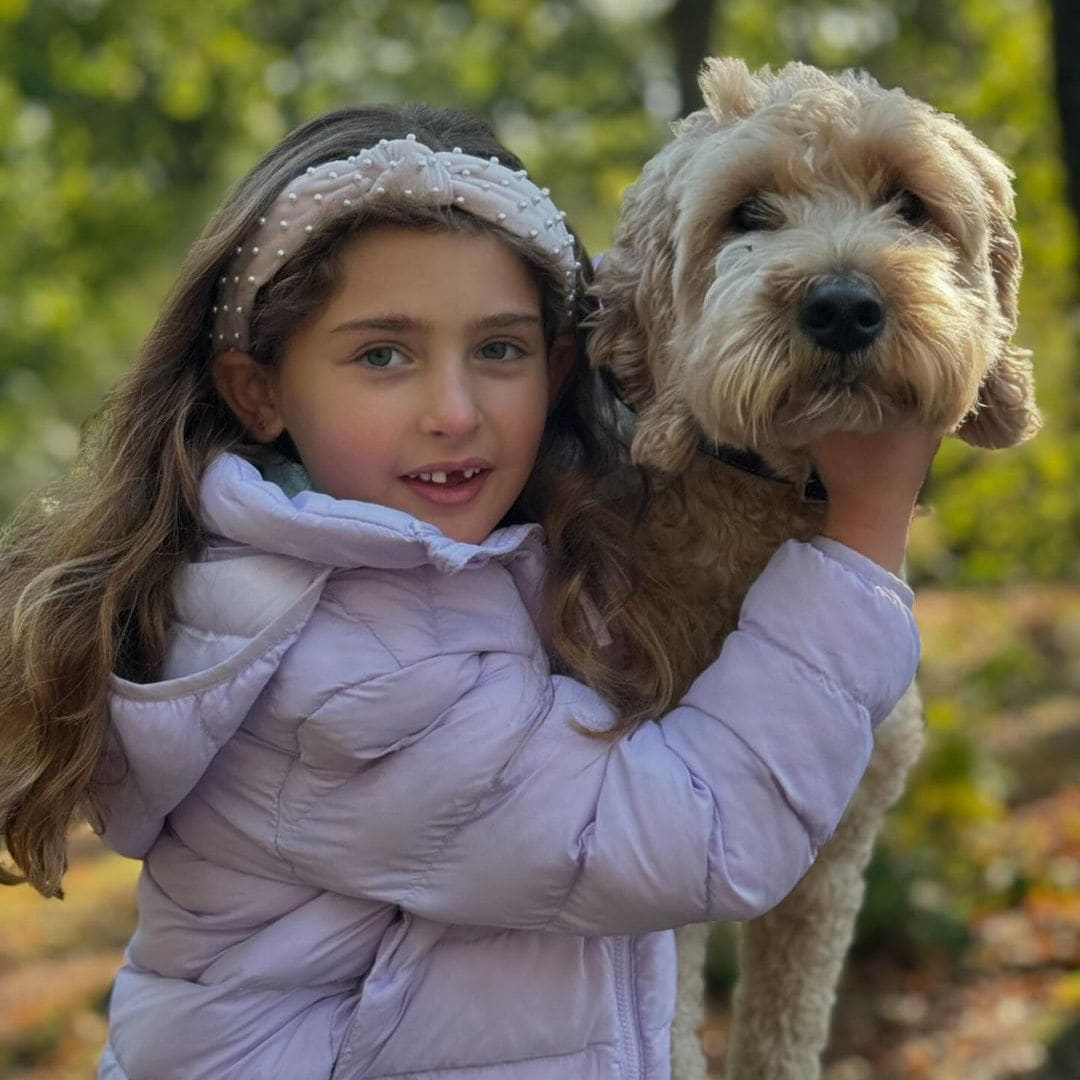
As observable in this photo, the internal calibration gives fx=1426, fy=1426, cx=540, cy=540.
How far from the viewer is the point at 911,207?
84.0 inches

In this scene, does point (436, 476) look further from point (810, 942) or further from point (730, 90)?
point (810, 942)

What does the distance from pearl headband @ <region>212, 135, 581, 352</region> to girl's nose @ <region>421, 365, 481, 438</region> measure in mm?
260

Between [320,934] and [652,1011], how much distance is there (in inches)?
21.6

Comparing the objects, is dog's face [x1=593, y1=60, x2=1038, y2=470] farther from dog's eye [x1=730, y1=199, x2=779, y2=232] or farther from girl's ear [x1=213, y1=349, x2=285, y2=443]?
girl's ear [x1=213, y1=349, x2=285, y2=443]

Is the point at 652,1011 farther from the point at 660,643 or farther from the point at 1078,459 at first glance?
the point at 1078,459

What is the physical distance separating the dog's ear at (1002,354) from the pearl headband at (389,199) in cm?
66

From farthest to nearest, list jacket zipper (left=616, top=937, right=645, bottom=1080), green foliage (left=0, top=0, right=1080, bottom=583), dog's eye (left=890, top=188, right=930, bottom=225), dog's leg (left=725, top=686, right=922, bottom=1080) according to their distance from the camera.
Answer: green foliage (left=0, top=0, right=1080, bottom=583), dog's leg (left=725, top=686, right=922, bottom=1080), jacket zipper (left=616, top=937, right=645, bottom=1080), dog's eye (left=890, top=188, right=930, bottom=225)

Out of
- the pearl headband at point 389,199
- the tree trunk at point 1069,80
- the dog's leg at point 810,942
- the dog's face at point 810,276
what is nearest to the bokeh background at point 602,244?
the tree trunk at point 1069,80

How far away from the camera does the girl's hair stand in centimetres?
213

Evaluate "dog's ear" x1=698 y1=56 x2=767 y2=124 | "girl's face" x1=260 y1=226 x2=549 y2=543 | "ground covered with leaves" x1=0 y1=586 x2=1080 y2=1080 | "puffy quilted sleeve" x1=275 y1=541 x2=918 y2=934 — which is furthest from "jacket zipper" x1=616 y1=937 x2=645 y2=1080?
"ground covered with leaves" x1=0 y1=586 x2=1080 y2=1080

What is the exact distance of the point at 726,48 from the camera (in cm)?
1073

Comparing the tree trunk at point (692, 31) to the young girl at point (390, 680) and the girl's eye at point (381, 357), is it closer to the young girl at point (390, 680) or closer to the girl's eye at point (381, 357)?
the young girl at point (390, 680)

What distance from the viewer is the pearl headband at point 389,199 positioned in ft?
7.11

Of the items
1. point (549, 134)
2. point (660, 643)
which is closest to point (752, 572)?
point (660, 643)
